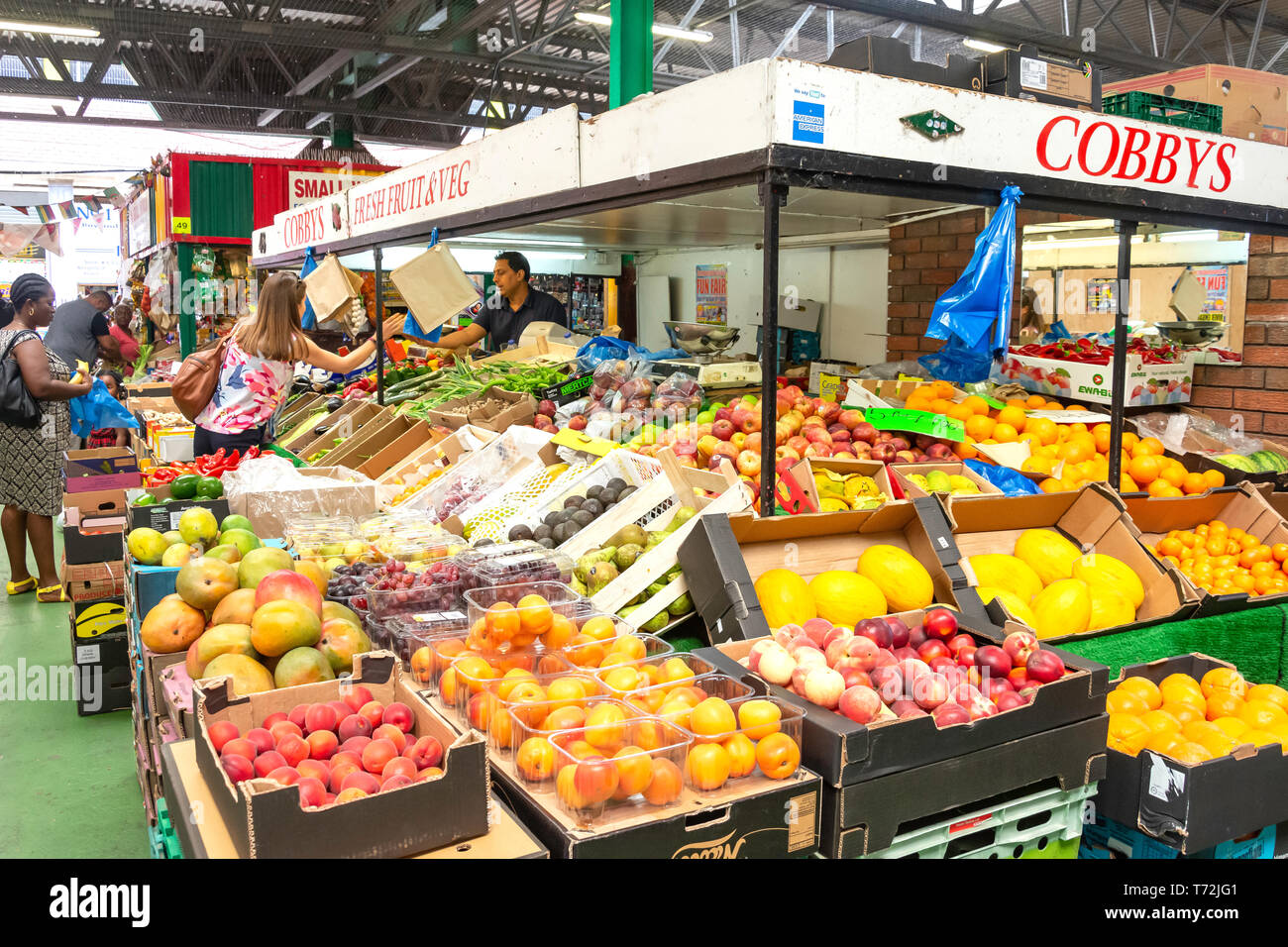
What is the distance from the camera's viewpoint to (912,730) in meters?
1.91

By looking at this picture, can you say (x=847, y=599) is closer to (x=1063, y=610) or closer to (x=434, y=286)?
(x=1063, y=610)

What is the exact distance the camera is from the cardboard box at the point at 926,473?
11.4 feet

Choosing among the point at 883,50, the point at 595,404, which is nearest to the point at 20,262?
the point at 595,404

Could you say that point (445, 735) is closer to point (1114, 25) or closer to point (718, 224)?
point (718, 224)

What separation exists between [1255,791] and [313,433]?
5.48 meters

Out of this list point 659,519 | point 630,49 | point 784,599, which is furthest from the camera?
point 630,49

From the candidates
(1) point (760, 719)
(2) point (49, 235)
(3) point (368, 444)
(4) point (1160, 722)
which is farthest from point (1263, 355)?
(2) point (49, 235)

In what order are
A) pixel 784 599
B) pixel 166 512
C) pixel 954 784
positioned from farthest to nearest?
pixel 166 512
pixel 784 599
pixel 954 784

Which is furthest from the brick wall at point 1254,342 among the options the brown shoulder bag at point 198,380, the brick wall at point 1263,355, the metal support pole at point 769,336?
the brown shoulder bag at point 198,380

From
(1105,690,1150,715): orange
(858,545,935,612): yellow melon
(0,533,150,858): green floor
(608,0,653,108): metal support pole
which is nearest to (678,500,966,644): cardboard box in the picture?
(858,545,935,612): yellow melon

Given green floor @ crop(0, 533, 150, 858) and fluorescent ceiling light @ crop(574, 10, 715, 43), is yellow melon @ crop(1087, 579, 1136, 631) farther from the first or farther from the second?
fluorescent ceiling light @ crop(574, 10, 715, 43)

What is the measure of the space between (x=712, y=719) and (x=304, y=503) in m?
2.44

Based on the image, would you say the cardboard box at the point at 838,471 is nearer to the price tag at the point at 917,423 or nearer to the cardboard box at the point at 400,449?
the price tag at the point at 917,423

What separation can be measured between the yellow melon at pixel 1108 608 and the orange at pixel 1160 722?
58 centimetres
